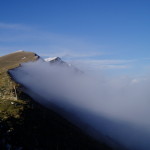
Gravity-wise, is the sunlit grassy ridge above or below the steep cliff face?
above

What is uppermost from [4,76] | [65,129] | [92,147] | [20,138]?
[4,76]

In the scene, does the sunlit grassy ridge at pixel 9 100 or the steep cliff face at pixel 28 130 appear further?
the sunlit grassy ridge at pixel 9 100

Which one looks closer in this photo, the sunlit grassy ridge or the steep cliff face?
the steep cliff face

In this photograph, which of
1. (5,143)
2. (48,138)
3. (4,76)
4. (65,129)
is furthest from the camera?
(4,76)

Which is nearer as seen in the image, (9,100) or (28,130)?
(28,130)

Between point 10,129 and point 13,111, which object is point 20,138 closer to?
point 10,129

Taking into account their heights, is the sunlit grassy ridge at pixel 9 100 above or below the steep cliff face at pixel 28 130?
above

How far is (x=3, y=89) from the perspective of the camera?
482 feet

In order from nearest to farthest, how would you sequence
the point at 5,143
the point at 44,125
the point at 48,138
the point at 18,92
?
the point at 5,143, the point at 48,138, the point at 44,125, the point at 18,92

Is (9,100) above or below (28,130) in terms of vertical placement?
above

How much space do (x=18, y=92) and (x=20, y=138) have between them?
194 feet

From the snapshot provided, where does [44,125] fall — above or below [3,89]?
below

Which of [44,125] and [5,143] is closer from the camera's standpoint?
[5,143]

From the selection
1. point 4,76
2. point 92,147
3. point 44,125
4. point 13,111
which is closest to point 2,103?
point 13,111
